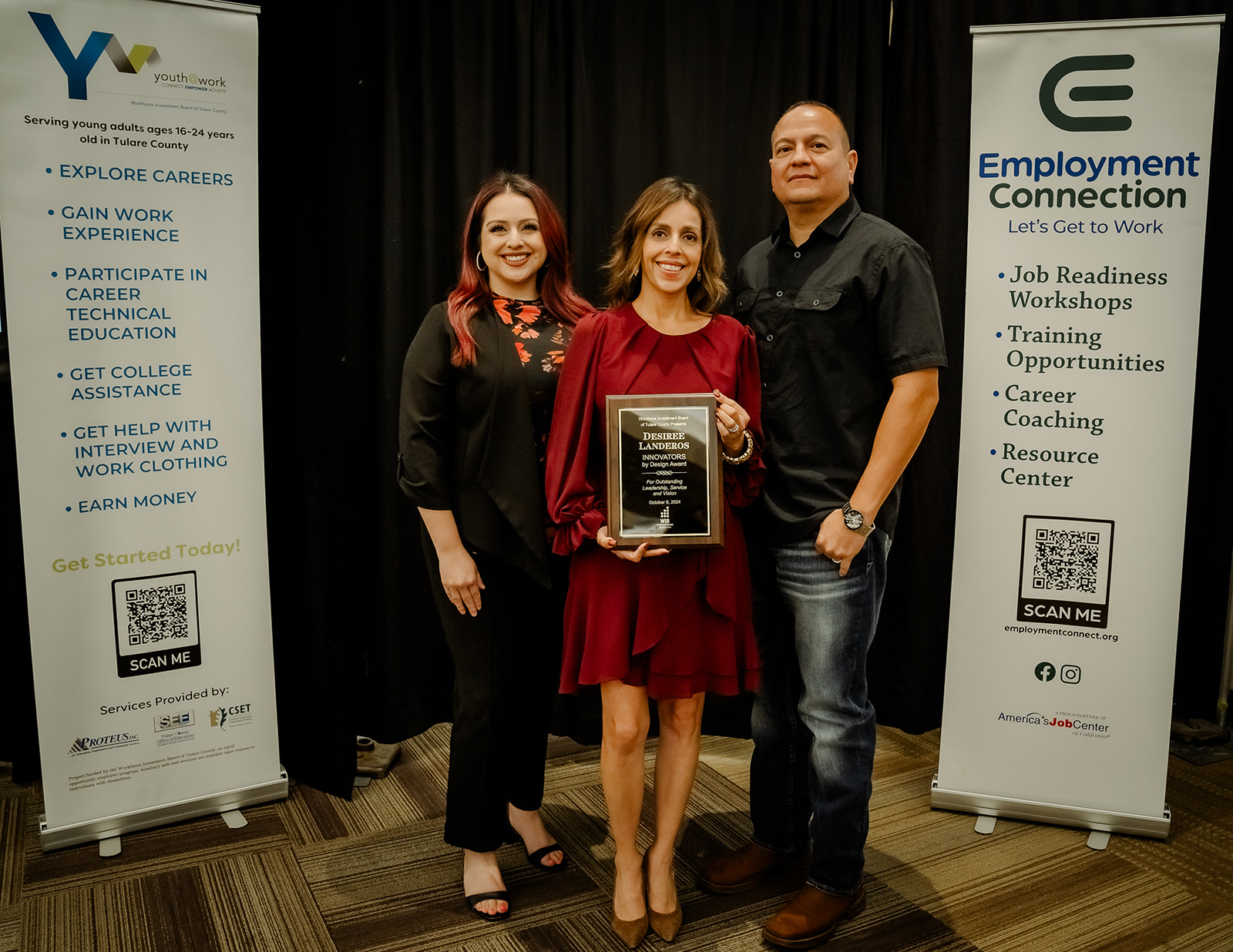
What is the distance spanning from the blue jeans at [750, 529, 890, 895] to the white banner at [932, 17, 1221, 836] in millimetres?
688

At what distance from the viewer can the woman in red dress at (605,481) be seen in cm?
202

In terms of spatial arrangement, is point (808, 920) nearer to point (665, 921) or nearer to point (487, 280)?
point (665, 921)

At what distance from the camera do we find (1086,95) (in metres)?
2.52

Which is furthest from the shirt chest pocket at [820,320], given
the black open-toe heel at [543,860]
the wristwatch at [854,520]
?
the black open-toe heel at [543,860]

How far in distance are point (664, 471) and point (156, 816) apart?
6.10ft

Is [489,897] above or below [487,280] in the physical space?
below

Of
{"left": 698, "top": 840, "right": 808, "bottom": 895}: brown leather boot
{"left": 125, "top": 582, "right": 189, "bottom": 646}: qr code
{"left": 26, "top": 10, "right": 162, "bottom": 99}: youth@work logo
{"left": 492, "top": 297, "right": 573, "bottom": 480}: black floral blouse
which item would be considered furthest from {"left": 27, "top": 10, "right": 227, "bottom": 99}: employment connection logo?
{"left": 698, "top": 840, "right": 808, "bottom": 895}: brown leather boot

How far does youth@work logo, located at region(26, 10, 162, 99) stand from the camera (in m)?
2.36

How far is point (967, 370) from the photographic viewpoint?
267 centimetres

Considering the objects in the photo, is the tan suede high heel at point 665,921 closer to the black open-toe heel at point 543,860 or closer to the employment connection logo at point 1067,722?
the black open-toe heel at point 543,860

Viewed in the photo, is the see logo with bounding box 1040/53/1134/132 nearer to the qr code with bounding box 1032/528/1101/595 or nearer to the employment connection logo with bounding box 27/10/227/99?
the qr code with bounding box 1032/528/1101/595

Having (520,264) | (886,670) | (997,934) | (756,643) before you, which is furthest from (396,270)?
(997,934)

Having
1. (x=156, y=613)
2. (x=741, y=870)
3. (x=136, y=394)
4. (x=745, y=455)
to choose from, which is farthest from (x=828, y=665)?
(x=136, y=394)

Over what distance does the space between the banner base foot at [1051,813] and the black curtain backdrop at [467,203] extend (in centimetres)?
63
